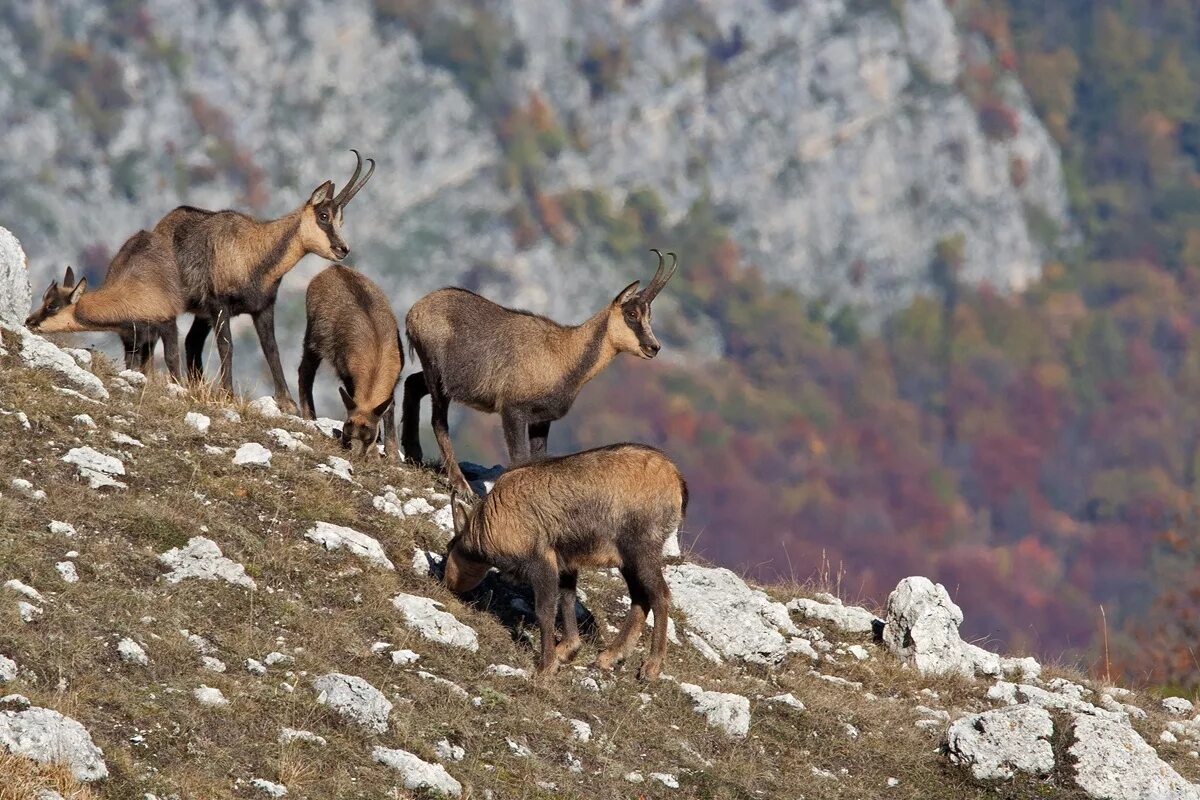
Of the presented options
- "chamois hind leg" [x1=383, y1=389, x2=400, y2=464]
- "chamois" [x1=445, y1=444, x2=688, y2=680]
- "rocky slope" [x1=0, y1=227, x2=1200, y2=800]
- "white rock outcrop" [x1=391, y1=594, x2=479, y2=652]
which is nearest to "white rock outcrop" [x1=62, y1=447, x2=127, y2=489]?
"rocky slope" [x1=0, y1=227, x2=1200, y2=800]

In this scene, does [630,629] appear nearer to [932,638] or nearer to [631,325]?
[932,638]

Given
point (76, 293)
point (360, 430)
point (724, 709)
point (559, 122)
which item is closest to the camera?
Result: point (724, 709)

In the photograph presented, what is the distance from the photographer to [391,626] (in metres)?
→ 11.1

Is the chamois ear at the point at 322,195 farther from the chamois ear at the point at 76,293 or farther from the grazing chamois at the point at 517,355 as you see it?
the chamois ear at the point at 76,293

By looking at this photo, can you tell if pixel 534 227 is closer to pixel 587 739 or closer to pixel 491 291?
pixel 491 291

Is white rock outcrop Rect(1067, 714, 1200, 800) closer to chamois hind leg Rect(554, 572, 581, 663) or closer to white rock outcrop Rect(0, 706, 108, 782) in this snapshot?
Answer: chamois hind leg Rect(554, 572, 581, 663)

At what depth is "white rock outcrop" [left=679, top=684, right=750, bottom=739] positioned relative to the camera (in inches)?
435

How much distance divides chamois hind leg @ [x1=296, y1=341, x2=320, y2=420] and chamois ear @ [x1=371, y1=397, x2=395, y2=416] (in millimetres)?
1322

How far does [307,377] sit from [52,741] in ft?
26.2

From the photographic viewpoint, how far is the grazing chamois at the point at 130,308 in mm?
15922

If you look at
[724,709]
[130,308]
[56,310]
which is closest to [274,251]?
[130,308]

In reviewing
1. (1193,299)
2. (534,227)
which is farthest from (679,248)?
(1193,299)

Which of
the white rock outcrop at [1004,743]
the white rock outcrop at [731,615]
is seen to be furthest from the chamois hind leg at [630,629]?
the white rock outcrop at [1004,743]

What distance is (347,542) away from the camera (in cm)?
1198
